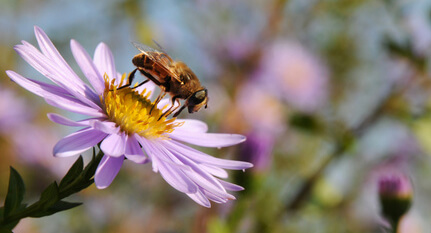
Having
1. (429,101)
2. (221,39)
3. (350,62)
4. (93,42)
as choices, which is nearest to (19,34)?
(93,42)

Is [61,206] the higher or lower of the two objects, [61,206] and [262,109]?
the higher

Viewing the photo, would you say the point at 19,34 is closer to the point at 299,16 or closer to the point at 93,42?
the point at 93,42

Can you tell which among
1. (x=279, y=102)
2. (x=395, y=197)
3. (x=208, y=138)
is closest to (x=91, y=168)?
(x=208, y=138)

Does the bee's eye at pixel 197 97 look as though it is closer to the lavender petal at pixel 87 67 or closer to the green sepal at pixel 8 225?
the lavender petal at pixel 87 67

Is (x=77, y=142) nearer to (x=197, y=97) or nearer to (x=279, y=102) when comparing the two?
(x=197, y=97)

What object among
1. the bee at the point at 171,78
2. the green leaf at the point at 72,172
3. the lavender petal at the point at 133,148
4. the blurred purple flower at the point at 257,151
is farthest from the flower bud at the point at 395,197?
the green leaf at the point at 72,172

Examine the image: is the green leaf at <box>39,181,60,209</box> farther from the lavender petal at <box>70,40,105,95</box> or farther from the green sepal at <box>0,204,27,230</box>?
the lavender petal at <box>70,40,105,95</box>
